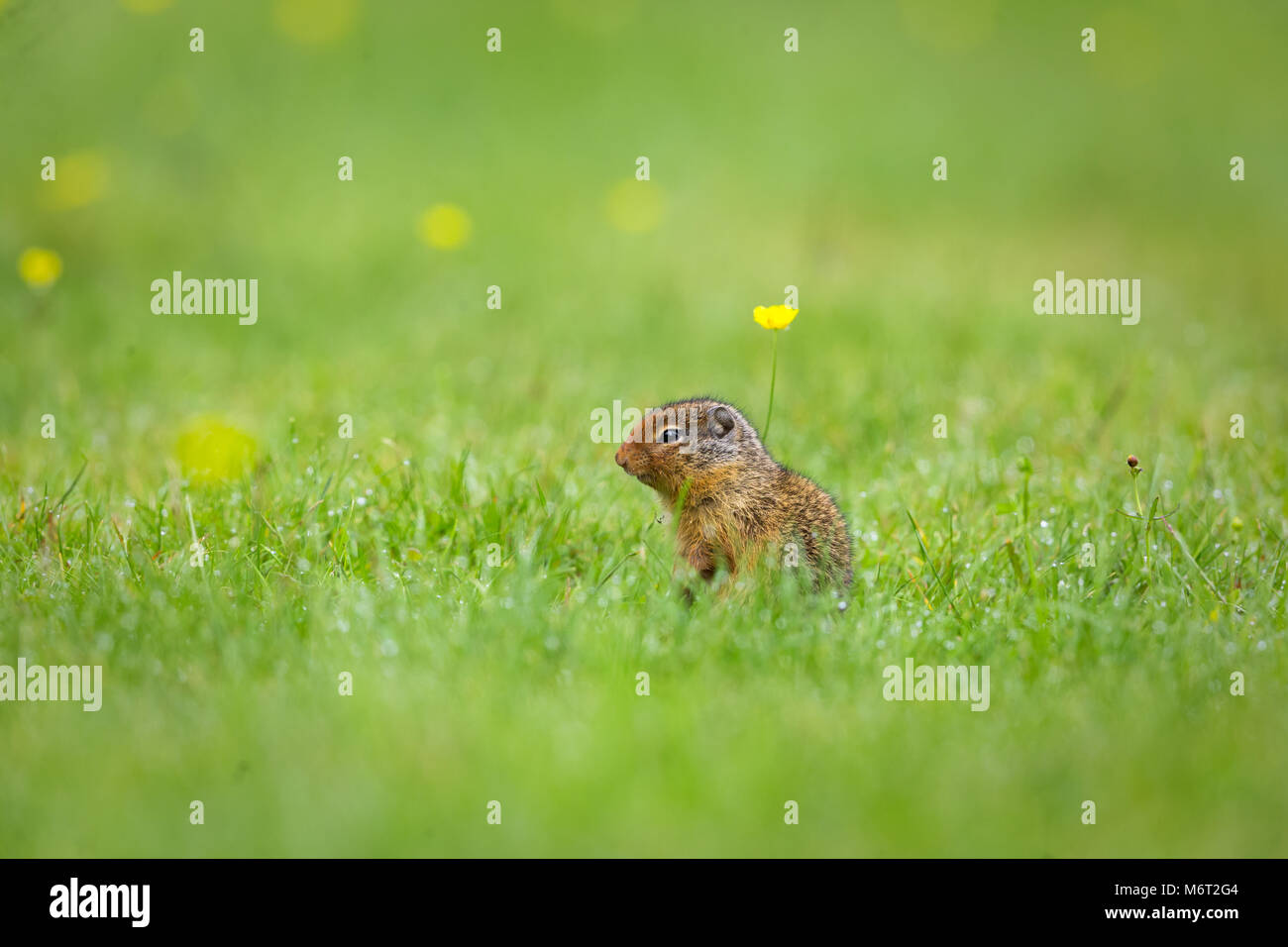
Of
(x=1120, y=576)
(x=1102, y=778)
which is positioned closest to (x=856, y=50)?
(x=1120, y=576)

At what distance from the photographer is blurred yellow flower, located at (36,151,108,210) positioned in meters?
10.8

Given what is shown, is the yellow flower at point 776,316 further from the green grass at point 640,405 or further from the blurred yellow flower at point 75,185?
the blurred yellow flower at point 75,185

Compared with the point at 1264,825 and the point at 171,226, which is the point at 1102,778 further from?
the point at 171,226

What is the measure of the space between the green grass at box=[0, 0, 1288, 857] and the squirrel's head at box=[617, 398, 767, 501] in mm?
408

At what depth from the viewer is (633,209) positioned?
1194 cm

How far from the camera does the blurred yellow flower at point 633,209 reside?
11891mm

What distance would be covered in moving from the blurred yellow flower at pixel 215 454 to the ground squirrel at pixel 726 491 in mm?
2041

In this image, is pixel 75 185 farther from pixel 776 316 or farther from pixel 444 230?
pixel 776 316

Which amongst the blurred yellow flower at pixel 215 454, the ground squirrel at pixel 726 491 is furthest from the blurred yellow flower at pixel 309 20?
the ground squirrel at pixel 726 491

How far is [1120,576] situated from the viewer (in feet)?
17.5

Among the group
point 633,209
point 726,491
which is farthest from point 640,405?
point 633,209

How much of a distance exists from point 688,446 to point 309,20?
10.3 metres

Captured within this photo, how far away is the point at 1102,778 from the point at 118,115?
12.1 m

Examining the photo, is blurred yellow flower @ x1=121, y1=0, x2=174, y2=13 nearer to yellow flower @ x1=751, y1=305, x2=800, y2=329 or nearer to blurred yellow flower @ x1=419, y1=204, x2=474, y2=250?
blurred yellow flower @ x1=419, y1=204, x2=474, y2=250
